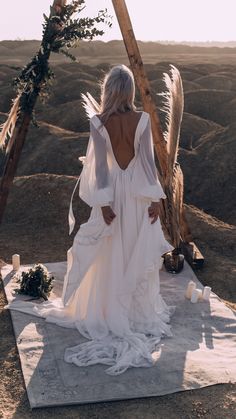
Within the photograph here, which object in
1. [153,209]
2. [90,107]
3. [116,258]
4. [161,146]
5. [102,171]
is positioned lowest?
[116,258]

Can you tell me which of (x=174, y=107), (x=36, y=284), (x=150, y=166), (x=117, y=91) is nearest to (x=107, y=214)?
(x=150, y=166)

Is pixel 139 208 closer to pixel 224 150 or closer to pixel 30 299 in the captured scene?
pixel 30 299

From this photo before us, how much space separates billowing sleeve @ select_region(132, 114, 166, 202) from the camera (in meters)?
4.48

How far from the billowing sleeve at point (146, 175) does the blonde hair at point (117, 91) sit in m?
0.36

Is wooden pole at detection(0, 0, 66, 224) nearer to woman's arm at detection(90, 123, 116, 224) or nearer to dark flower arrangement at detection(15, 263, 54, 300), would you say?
dark flower arrangement at detection(15, 263, 54, 300)

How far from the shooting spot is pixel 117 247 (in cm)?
462

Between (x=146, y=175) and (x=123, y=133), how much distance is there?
0.46 metres

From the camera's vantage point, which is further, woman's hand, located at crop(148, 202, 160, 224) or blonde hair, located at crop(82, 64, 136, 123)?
woman's hand, located at crop(148, 202, 160, 224)

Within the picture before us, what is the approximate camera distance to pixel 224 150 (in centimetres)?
1240

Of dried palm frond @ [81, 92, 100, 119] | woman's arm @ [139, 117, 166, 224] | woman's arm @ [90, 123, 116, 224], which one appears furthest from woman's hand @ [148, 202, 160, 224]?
dried palm frond @ [81, 92, 100, 119]

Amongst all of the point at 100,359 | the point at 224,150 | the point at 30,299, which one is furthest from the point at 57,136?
the point at 100,359

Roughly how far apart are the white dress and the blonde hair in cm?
15

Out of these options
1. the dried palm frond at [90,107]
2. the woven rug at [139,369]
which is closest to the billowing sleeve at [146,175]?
the dried palm frond at [90,107]

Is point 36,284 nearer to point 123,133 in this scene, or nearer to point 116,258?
point 116,258
